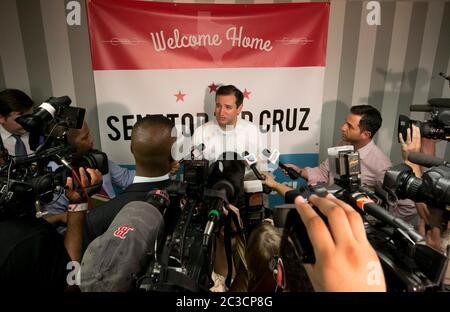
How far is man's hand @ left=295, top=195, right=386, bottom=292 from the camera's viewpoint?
42cm

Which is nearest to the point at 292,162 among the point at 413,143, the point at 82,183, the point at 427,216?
the point at 413,143

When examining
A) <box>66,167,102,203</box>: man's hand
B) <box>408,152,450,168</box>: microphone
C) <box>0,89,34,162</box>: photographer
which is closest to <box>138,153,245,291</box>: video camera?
<box>66,167,102,203</box>: man's hand

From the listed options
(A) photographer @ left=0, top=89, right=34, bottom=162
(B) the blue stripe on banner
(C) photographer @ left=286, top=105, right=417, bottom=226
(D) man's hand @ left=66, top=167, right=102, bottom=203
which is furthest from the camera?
(B) the blue stripe on banner

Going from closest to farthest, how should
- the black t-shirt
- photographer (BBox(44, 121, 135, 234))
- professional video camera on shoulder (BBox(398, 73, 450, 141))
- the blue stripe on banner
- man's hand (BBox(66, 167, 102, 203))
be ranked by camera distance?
the black t-shirt
man's hand (BBox(66, 167, 102, 203))
professional video camera on shoulder (BBox(398, 73, 450, 141))
photographer (BBox(44, 121, 135, 234))
the blue stripe on banner

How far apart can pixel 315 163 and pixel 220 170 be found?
1.65 m

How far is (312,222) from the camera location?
452 millimetres

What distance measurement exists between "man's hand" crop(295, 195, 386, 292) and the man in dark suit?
74 cm

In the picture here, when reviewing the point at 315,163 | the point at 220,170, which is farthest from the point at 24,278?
the point at 315,163

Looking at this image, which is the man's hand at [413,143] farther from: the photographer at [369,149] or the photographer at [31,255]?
the photographer at [31,255]

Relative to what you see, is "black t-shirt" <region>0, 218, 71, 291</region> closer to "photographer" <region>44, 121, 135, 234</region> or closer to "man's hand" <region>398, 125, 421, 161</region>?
"photographer" <region>44, 121, 135, 234</region>

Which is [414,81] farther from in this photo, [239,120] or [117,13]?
[117,13]

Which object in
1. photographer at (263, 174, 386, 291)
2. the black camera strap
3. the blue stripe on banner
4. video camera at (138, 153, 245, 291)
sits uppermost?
photographer at (263, 174, 386, 291)

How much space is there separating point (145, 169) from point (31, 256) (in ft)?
1.45

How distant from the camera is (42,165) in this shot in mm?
1109
